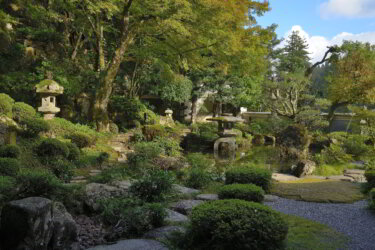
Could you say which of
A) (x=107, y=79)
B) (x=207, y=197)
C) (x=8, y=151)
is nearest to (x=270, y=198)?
(x=207, y=197)

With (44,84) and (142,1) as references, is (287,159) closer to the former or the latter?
(142,1)

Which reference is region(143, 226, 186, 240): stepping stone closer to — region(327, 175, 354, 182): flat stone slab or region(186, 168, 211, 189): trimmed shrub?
region(186, 168, 211, 189): trimmed shrub

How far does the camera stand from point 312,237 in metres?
4.23

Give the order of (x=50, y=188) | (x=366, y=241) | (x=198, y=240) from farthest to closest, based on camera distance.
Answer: (x=50, y=188) → (x=366, y=241) → (x=198, y=240)

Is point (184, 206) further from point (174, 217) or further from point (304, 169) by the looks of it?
point (304, 169)

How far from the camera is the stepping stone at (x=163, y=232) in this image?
4203 millimetres

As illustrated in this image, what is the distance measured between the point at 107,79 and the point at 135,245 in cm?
1065

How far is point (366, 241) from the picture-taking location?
4180 millimetres

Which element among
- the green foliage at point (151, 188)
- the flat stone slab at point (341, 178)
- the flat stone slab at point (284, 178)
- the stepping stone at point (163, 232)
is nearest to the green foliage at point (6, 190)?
the green foliage at point (151, 188)

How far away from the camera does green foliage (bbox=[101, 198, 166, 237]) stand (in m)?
4.46

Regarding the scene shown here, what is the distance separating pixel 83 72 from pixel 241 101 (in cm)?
1075

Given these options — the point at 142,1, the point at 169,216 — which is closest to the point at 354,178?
the point at 169,216

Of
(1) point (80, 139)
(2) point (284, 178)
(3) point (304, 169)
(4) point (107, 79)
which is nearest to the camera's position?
(2) point (284, 178)

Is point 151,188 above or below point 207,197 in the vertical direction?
above
